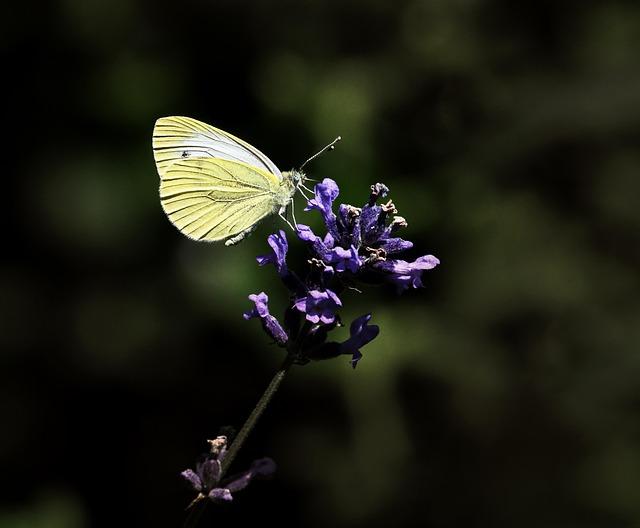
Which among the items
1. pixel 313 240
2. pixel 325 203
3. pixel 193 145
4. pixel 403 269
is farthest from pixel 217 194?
pixel 403 269

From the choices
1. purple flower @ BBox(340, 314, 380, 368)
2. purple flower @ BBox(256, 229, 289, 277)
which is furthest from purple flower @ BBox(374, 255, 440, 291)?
purple flower @ BBox(256, 229, 289, 277)

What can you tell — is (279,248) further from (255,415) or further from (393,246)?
(255,415)

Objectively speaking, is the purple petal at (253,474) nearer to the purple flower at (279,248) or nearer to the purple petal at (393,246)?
the purple flower at (279,248)

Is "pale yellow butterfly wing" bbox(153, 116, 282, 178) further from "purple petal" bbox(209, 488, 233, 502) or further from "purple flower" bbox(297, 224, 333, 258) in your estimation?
"purple petal" bbox(209, 488, 233, 502)

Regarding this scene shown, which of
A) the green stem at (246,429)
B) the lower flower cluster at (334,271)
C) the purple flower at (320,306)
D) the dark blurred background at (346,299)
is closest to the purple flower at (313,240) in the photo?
the lower flower cluster at (334,271)
